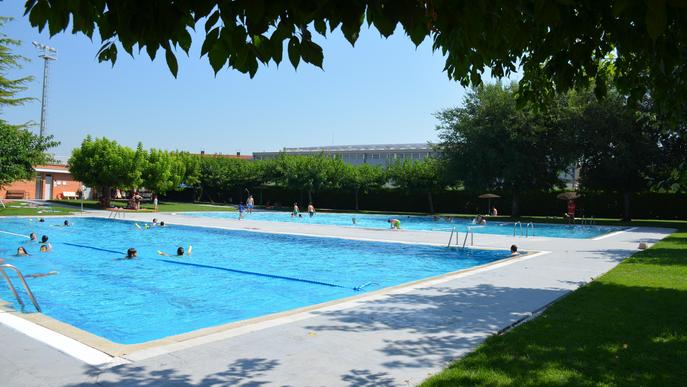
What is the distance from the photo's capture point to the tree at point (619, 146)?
111 ft

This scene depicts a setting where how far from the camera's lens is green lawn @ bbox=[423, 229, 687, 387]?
16.0 feet

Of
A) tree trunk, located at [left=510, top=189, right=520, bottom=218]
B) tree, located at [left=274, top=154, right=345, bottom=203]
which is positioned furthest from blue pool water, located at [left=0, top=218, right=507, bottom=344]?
tree, located at [left=274, top=154, right=345, bottom=203]

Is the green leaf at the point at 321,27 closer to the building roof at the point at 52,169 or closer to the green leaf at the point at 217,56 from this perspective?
the green leaf at the point at 217,56

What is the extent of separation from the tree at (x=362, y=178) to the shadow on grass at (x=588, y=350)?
42.8m

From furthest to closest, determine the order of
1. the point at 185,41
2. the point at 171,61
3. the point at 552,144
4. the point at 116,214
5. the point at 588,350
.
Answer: the point at 552,144
the point at 116,214
the point at 588,350
the point at 185,41
the point at 171,61

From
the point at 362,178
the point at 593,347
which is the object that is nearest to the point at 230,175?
the point at 362,178

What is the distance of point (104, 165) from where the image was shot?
40281 millimetres

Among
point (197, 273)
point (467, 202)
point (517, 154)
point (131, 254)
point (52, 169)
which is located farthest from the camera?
point (52, 169)

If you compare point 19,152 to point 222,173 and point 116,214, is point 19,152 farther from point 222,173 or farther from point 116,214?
point 222,173

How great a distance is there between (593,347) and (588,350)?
0.17m

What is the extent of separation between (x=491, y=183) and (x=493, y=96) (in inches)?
269

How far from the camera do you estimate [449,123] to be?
42156 millimetres

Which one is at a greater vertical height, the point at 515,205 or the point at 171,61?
the point at 171,61

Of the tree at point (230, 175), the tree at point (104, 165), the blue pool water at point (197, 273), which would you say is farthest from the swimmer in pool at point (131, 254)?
the tree at point (230, 175)
